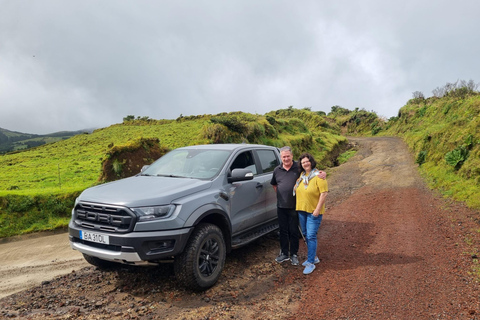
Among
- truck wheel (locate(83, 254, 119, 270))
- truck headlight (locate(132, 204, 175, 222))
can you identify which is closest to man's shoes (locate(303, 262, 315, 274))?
truck headlight (locate(132, 204, 175, 222))

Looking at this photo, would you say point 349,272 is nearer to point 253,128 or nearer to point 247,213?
point 247,213

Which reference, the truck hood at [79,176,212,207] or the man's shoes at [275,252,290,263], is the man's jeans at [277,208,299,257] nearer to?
the man's shoes at [275,252,290,263]

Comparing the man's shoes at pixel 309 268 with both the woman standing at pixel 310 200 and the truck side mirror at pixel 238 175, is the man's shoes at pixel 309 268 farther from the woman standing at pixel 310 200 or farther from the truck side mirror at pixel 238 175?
the truck side mirror at pixel 238 175

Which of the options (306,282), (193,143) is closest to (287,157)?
(306,282)

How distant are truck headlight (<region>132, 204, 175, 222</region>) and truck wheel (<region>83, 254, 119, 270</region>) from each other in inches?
54.2

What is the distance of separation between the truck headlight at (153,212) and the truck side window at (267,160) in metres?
2.54

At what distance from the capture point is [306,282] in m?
4.74

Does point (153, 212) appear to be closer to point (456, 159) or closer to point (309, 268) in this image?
point (309, 268)

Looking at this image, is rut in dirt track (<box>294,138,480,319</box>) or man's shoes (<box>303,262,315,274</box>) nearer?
rut in dirt track (<box>294,138,480,319</box>)

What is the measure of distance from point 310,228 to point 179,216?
2256 millimetres

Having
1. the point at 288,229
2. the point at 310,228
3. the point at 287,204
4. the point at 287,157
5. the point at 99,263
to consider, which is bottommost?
the point at 99,263

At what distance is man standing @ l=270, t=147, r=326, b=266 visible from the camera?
5.36 metres

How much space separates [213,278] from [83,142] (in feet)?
93.7

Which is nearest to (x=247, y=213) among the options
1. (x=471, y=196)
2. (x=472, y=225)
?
(x=472, y=225)
